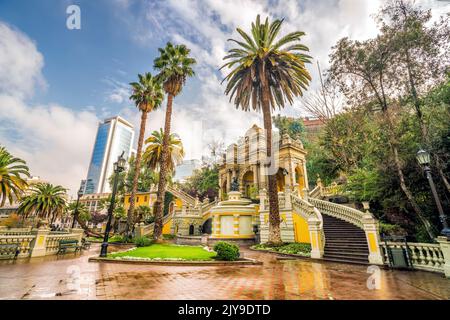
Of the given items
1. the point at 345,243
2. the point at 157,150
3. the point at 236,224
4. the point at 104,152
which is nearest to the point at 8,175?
the point at 157,150

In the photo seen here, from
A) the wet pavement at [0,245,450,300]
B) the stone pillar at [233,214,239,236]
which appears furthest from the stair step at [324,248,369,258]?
the stone pillar at [233,214,239,236]

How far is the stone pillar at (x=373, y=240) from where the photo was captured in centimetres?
1066

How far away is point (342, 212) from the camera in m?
15.5

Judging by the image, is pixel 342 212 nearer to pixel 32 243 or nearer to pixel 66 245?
pixel 66 245

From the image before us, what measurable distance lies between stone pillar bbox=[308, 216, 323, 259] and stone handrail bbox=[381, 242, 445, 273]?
10.6ft

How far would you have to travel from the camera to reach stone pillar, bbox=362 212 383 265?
10.7 metres

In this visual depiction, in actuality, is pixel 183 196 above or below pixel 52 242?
above

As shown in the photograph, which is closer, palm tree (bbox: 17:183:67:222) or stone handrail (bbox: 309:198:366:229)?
stone handrail (bbox: 309:198:366:229)

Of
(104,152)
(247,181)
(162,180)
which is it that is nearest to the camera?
(162,180)

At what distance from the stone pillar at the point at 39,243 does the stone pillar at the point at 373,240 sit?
59.1 feet

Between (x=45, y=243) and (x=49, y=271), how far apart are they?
6129 millimetres

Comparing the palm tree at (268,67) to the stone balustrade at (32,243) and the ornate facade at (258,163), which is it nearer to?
the ornate facade at (258,163)

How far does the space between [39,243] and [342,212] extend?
64.6 ft

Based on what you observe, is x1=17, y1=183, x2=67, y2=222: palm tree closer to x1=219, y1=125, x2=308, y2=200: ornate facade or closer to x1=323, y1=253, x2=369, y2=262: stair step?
x1=219, y1=125, x2=308, y2=200: ornate facade
